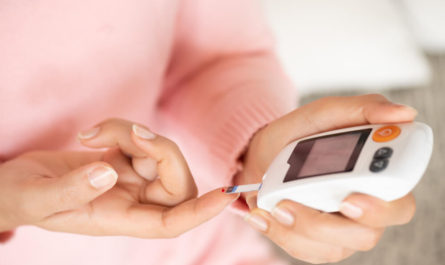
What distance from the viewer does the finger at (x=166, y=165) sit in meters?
0.40

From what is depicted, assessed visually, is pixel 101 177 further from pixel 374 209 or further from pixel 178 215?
pixel 374 209

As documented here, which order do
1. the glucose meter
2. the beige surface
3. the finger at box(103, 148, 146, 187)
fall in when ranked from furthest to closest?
1. the beige surface
2. the finger at box(103, 148, 146, 187)
3. the glucose meter

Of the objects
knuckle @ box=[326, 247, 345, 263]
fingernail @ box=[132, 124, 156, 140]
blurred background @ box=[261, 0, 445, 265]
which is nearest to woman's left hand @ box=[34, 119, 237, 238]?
fingernail @ box=[132, 124, 156, 140]

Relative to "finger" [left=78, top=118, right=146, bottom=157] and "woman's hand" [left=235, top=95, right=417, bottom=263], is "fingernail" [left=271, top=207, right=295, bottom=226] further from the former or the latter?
"finger" [left=78, top=118, right=146, bottom=157]

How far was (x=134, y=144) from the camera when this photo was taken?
1.39 ft

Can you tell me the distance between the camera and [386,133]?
364 mm

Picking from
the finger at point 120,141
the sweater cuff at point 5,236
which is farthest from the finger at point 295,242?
the sweater cuff at point 5,236

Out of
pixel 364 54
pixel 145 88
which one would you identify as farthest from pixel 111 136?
pixel 364 54

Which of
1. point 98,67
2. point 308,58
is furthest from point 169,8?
point 308,58

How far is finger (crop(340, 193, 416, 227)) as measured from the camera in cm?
35

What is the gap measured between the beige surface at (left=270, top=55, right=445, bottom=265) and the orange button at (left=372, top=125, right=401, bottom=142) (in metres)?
0.65

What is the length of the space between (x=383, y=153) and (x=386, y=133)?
21 mm

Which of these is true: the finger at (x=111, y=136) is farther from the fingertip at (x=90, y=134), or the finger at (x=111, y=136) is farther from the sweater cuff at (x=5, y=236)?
the sweater cuff at (x=5, y=236)

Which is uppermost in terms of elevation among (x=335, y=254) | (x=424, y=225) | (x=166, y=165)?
(x=166, y=165)
